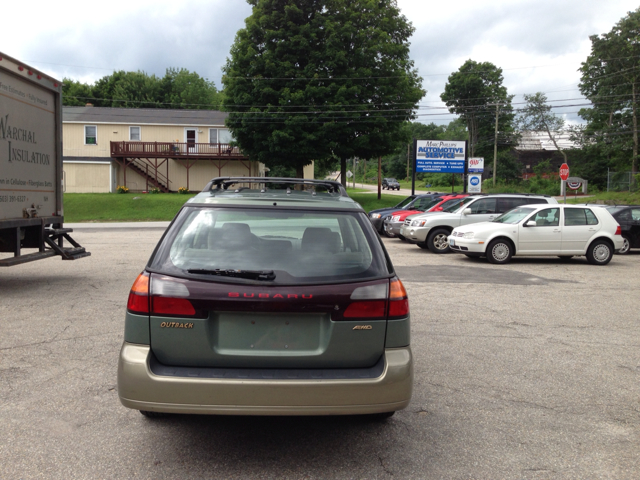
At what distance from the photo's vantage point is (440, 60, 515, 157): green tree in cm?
7375

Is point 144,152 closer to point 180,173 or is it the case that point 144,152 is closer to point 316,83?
point 180,173

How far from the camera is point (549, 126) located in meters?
71.4

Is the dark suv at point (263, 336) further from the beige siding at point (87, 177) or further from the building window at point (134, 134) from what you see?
the building window at point (134, 134)

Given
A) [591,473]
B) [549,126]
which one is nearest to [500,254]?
[591,473]

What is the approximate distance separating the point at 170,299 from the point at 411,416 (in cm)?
212

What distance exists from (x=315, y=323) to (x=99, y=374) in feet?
9.12

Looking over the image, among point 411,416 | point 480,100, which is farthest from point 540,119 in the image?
point 411,416

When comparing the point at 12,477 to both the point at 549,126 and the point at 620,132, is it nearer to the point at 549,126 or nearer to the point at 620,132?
the point at 620,132

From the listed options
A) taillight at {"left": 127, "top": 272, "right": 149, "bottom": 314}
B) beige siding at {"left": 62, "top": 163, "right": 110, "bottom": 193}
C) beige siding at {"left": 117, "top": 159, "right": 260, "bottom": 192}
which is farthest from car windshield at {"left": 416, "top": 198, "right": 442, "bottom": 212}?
beige siding at {"left": 62, "top": 163, "right": 110, "bottom": 193}

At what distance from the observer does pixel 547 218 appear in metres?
14.3

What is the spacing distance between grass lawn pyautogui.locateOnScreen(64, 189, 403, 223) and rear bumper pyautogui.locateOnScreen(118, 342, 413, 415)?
29.4m

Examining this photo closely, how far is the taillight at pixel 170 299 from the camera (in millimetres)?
3260

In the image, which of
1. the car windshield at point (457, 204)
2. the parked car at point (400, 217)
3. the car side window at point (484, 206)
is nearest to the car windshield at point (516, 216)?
the car side window at point (484, 206)

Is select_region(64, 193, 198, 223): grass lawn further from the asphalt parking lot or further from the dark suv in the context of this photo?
the dark suv
